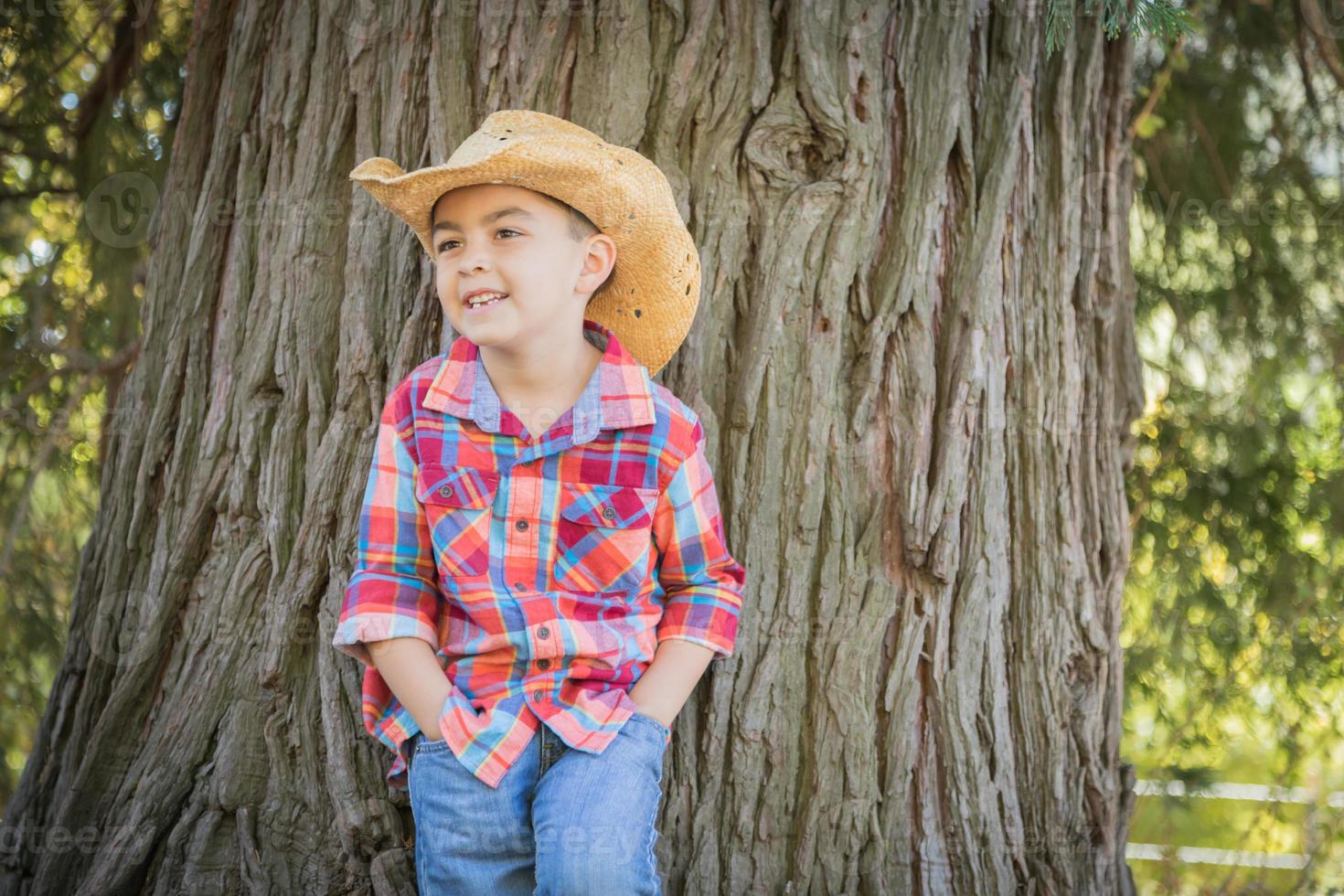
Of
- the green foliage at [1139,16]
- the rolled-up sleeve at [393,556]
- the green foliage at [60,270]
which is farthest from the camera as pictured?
the green foliage at [60,270]

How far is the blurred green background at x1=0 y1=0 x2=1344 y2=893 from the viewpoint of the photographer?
4.25 m

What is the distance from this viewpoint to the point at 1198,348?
176 inches

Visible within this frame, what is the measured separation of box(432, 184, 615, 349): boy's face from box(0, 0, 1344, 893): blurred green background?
2511 millimetres

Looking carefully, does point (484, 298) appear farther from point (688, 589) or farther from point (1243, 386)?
point (1243, 386)

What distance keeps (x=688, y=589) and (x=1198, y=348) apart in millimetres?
2991

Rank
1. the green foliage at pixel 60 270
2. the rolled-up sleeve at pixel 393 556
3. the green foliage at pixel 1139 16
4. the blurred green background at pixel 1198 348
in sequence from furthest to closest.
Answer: the blurred green background at pixel 1198 348, the green foliage at pixel 60 270, the green foliage at pixel 1139 16, the rolled-up sleeve at pixel 393 556

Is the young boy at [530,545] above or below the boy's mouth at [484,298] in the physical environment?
below

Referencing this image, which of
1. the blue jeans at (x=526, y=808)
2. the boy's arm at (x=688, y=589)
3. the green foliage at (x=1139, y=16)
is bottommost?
the blue jeans at (x=526, y=808)

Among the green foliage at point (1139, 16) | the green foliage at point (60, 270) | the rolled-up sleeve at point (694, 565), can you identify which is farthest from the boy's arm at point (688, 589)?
the green foliage at point (60, 270)

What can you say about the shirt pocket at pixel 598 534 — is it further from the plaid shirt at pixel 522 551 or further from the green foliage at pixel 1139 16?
the green foliage at pixel 1139 16

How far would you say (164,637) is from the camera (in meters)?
2.97

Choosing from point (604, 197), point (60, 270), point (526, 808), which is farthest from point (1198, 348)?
point (60, 270)

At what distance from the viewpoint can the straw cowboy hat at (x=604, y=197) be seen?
7.23 feet

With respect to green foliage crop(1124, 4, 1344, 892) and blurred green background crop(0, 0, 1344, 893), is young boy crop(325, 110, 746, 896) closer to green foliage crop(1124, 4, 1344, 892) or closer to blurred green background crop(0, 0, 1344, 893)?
blurred green background crop(0, 0, 1344, 893)
